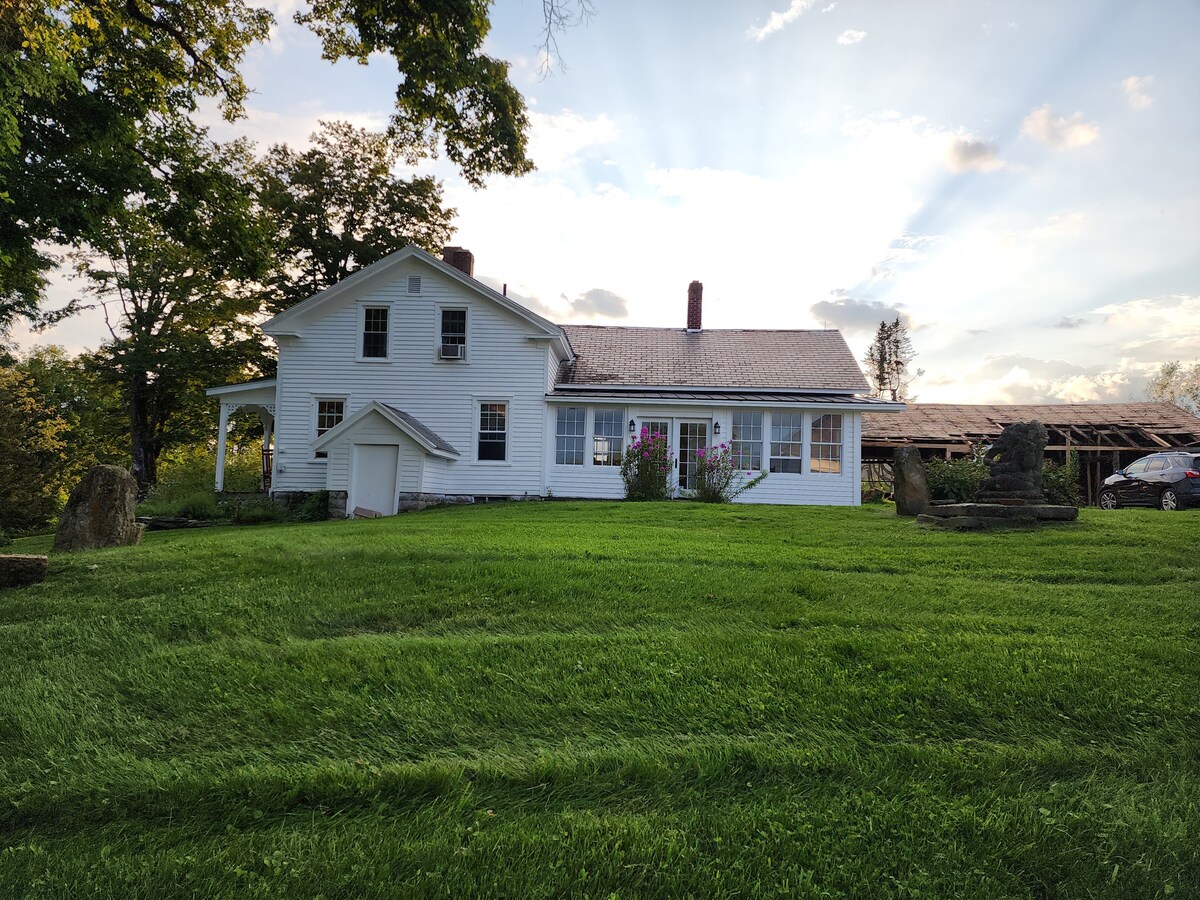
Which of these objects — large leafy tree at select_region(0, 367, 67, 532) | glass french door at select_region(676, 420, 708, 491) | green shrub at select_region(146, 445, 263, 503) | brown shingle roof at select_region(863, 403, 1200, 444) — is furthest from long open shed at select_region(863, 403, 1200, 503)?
large leafy tree at select_region(0, 367, 67, 532)

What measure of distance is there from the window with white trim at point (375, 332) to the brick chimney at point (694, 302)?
10843 millimetres

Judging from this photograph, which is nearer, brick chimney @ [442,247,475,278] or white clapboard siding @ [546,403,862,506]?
white clapboard siding @ [546,403,862,506]

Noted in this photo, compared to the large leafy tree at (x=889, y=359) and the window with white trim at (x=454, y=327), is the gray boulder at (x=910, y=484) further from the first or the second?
the large leafy tree at (x=889, y=359)

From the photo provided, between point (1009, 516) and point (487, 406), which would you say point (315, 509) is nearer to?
point (487, 406)

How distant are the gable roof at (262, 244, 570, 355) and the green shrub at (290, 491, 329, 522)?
17.0 feet

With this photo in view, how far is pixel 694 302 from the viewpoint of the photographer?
23359mm

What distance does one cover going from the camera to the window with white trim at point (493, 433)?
18016 mm

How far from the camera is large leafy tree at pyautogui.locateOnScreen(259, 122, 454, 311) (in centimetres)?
2569

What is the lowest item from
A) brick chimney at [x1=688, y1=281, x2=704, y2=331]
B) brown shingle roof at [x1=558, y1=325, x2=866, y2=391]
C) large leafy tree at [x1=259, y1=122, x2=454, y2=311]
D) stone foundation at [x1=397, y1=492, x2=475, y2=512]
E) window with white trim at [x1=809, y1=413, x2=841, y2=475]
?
stone foundation at [x1=397, y1=492, x2=475, y2=512]

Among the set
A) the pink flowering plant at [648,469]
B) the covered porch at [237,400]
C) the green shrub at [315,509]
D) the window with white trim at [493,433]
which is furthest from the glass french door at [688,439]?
the covered porch at [237,400]

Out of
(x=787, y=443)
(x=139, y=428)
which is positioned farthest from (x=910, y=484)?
(x=139, y=428)

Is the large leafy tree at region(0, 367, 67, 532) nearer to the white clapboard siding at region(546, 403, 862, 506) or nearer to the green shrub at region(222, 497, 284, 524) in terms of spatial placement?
the green shrub at region(222, 497, 284, 524)

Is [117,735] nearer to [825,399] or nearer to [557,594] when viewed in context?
[557,594]

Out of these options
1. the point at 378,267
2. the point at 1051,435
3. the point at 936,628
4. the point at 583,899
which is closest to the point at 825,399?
the point at 1051,435
